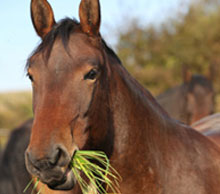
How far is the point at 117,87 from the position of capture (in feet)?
9.13

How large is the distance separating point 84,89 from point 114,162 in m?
0.61

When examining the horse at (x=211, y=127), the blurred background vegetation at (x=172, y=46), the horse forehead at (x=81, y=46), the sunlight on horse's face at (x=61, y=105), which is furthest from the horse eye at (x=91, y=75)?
the blurred background vegetation at (x=172, y=46)

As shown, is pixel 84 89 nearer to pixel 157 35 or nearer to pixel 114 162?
pixel 114 162

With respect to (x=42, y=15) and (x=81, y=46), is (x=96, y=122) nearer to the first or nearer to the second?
(x=81, y=46)

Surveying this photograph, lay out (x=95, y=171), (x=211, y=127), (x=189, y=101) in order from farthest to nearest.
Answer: (x=189, y=101)
(x=211, y=127)
(x=95, y=171)

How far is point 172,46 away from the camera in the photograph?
2172cm

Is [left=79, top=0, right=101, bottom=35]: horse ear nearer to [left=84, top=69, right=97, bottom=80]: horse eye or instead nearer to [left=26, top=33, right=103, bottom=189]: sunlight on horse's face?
[left=26, top=33, right=103, bottom=189]: sunlight on horse's face

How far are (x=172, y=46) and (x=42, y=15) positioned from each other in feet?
63.8

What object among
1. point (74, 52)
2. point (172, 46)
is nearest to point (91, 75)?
point (74, 52)

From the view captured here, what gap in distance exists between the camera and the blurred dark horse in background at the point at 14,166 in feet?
17.5

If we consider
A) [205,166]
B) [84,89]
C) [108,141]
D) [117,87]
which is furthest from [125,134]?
[205,166]

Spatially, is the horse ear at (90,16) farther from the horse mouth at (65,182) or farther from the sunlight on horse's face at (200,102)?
the sunlight on horse's face at (200,102)

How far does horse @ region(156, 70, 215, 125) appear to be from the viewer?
9.28 metres

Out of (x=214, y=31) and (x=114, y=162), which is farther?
(x=214, y=31)
